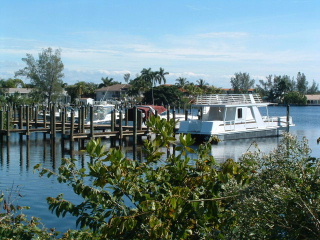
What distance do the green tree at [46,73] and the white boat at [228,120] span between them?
49672mm

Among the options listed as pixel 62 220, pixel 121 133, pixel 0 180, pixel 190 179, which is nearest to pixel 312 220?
pixel 190 179

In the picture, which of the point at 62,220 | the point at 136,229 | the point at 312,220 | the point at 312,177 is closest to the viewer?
the point at 312,220

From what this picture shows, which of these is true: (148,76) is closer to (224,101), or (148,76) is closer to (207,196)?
(224,101)

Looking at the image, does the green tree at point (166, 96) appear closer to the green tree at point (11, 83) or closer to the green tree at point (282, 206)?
the green tree at point (11, 83)

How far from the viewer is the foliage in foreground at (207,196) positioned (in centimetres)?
454

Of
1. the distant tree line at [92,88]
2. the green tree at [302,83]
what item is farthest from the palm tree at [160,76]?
the green tree at [302,83]

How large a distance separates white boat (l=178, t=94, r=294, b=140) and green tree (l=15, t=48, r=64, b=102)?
49.7 m

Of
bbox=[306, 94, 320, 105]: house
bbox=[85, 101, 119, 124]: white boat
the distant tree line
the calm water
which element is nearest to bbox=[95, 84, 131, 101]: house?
the distant tree line

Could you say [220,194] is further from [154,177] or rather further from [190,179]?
[154,177]

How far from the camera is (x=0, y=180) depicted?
2177 cm

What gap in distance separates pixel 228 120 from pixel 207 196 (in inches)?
1308

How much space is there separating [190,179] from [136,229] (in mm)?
1120

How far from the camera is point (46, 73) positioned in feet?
277

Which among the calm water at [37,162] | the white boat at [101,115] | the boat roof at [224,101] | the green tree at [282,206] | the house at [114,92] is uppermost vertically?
the house at [114,92]
